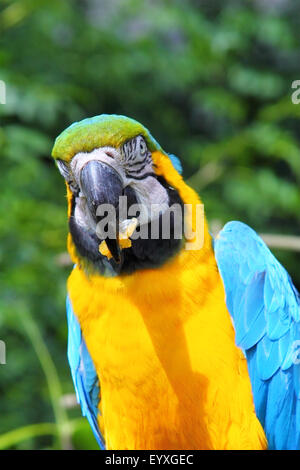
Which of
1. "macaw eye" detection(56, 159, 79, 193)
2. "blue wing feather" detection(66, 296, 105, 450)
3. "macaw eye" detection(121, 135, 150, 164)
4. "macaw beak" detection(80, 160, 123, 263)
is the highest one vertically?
"macaw eye" detection(121, 135, 150, 164)

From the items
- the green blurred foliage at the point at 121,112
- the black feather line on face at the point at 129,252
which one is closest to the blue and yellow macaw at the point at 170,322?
the black feather line on face at the point at 129,252

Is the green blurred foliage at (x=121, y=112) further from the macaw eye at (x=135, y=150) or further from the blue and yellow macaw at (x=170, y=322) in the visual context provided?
the macaw eye at (x=135, y=150)

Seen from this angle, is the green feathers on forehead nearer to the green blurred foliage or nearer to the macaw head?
the macaw head

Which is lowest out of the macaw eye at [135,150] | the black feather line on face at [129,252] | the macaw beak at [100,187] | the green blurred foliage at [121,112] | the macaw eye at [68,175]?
the black feather line on face at [129,252]

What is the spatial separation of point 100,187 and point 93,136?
0.38ft

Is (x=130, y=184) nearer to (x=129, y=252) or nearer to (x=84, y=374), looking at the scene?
(x=129, y=252)

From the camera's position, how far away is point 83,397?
173 centimetres

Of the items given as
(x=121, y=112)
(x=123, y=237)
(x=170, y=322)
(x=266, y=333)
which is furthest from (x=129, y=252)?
(x=121, y=112)

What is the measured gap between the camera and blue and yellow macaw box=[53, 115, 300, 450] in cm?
143

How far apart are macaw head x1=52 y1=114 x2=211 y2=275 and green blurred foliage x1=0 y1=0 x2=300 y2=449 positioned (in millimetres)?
715

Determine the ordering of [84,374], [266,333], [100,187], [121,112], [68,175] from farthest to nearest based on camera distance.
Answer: [121,112], [84,374], [266,333], [68,175], [100,187]

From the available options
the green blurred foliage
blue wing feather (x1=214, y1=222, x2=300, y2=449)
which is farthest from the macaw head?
the green blurred foliage

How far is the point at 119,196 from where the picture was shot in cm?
137

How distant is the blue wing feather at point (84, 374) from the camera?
167cm
